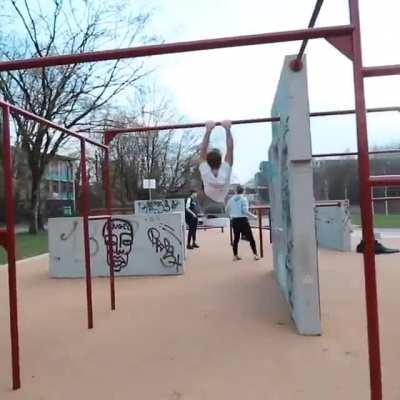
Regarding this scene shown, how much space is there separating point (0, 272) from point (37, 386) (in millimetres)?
6645

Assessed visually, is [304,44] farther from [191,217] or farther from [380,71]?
[191,217]

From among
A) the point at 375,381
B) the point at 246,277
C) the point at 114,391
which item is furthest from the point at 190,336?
the point at 246,277

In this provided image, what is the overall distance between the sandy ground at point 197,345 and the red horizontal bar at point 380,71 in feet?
6.05

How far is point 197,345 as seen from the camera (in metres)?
3.99

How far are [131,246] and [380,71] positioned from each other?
20.6 feet

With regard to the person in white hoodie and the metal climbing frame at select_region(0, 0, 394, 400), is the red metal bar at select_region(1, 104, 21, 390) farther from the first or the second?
the person in white hoodie

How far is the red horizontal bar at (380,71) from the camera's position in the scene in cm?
221

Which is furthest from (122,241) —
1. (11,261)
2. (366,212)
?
(366,212)

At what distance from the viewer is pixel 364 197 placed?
7.22 feet

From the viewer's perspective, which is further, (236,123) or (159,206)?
(159,206)

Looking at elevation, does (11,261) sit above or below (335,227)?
above

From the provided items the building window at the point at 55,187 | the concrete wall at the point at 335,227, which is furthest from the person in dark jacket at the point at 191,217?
the building window at the point at 55,187

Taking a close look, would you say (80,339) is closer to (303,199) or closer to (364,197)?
(303,199)

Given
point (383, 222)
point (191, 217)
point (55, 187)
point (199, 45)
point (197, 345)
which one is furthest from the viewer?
point (55, 187)
